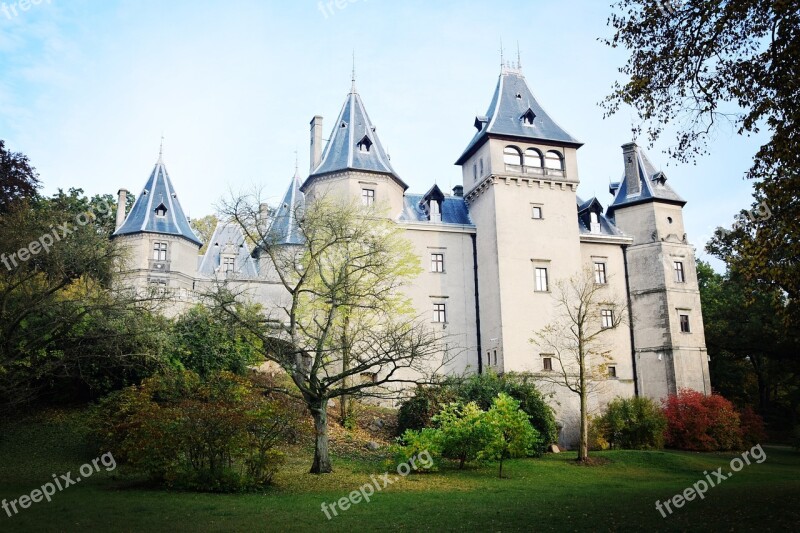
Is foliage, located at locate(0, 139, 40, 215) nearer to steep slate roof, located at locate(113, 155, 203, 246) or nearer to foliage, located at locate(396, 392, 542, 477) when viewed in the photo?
steep slate roof, located at locate(113, 155, 203, 246)

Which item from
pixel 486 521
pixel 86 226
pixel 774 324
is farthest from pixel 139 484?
pixel 774 324

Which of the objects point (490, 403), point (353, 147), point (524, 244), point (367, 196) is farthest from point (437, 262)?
point (490, 403)

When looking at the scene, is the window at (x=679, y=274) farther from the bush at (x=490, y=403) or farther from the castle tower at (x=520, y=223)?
the bush at (x=490, y=403)

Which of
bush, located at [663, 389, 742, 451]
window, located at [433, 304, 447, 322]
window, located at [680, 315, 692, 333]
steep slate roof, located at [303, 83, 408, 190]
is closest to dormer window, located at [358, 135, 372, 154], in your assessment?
steep slate roof, located at [303, 83, 408, 190]

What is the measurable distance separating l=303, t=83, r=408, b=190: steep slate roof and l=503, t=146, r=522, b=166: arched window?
5.58 meters

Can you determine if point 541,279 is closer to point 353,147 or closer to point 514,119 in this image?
point 514,119

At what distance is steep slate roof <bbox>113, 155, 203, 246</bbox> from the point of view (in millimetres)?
38156

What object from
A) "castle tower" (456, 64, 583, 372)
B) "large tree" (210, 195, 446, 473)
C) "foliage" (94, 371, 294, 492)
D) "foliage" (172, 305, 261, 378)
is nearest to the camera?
"foliage" (94, 371, 294, 492)

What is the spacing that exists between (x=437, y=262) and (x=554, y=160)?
26.8ft

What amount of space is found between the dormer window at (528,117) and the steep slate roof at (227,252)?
62.5 ft

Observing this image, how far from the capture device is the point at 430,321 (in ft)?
107

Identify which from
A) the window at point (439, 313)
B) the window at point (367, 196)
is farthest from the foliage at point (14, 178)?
the window at point (439, 313)

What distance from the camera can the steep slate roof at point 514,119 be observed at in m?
33.6

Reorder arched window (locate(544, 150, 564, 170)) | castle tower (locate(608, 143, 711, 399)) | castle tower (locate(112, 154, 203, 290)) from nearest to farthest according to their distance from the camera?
arched window (locate(544, 150, 564, 170)) < castle tower (locate(608, 143, 711, 399)) < castle tower (locate(112, 154, 203, 290))
